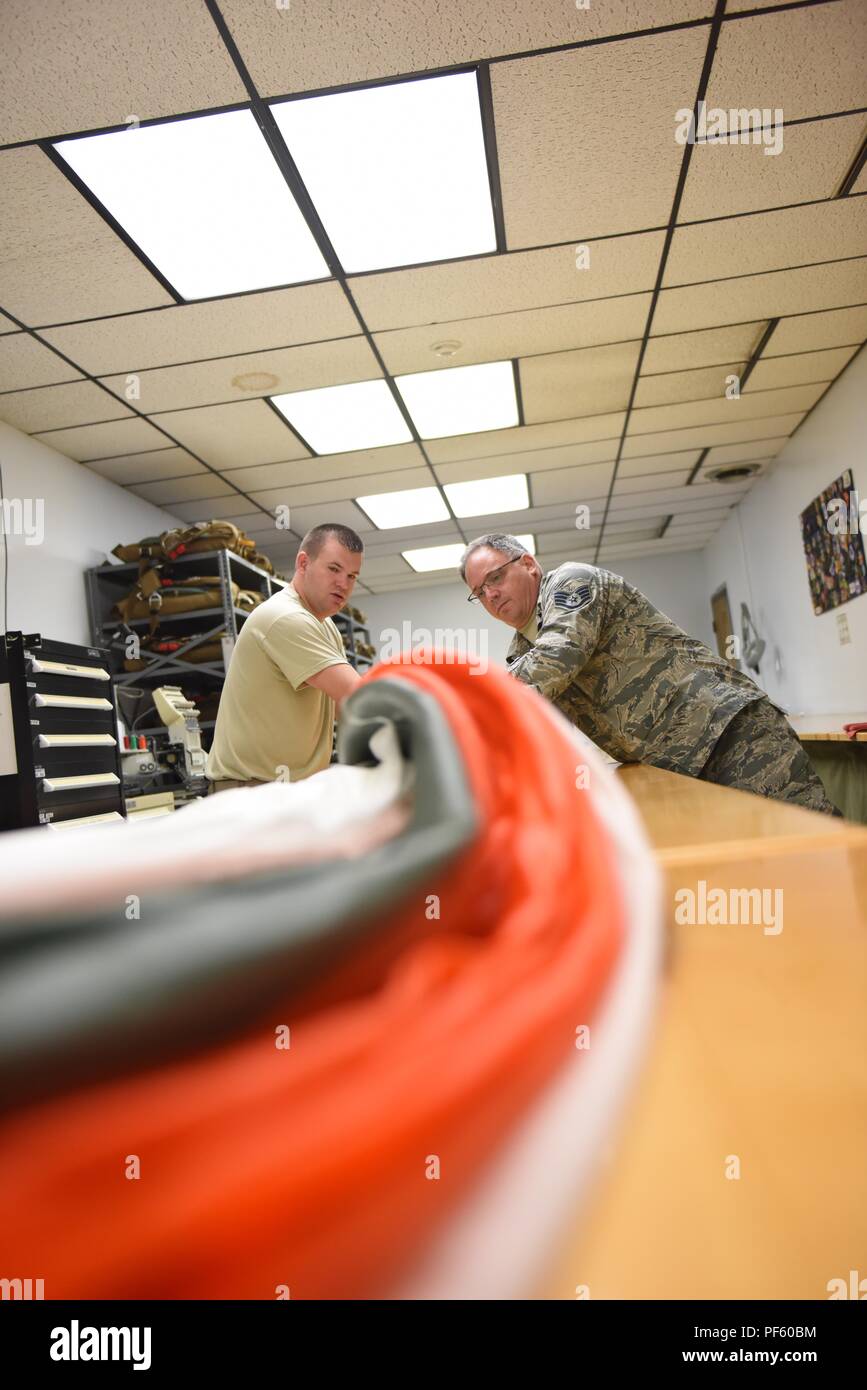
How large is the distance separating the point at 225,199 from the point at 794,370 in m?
3.31

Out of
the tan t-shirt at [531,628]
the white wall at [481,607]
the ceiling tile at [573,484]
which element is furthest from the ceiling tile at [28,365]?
the white wall at [481,607]

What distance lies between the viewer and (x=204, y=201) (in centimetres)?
274

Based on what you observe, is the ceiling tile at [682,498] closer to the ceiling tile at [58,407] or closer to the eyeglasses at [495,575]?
the ceiling tile at [58,407]

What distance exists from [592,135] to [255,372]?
5.88 ft

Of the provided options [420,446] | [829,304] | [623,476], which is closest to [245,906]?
[829,304]

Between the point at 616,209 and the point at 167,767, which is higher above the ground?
the point at 616,209

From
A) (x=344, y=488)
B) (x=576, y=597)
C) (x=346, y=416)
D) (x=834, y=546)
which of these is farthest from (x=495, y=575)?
(x=834, y=546)

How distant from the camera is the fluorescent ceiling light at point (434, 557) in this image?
749 centimetres

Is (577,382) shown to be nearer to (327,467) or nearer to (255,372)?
(327,467)

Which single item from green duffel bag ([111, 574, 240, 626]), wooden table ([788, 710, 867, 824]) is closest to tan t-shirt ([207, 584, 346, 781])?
wooden table ([788, 710, 867, 824])

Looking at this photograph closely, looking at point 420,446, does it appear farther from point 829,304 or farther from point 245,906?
point 245,906

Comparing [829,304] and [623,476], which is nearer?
[829,304]

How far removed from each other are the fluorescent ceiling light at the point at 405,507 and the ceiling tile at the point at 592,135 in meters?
2.75

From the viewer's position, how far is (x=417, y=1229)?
7.7 inches
